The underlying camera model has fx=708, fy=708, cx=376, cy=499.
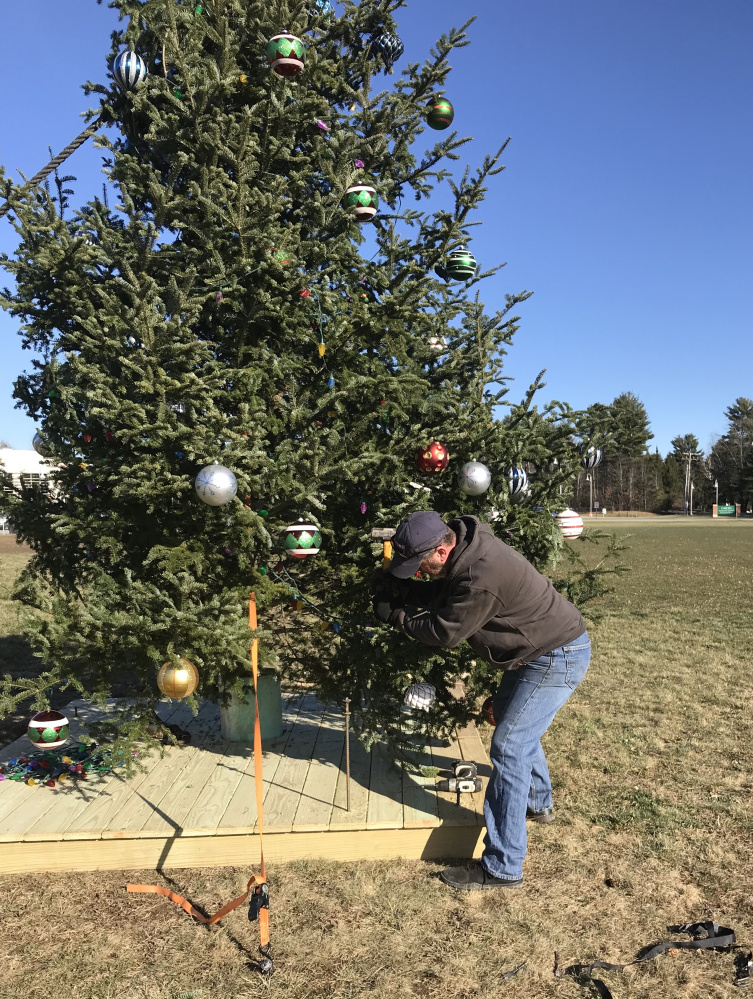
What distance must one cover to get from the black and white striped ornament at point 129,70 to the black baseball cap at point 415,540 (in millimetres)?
3257

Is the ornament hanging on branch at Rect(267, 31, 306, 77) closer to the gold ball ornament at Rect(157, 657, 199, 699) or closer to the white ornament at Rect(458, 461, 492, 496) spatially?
the white ornament at Rect(458, 461, 492, 496)

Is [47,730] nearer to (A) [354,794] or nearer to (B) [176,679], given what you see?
(B) [176,679]

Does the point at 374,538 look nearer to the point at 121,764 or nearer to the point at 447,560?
the point at 447,560

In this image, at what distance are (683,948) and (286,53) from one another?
5.42m

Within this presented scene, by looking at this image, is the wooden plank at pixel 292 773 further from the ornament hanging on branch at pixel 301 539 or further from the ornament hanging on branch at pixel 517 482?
the ornament hanging on branch at pixel 517 482

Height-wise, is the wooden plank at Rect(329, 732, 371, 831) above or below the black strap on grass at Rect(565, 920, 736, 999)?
above

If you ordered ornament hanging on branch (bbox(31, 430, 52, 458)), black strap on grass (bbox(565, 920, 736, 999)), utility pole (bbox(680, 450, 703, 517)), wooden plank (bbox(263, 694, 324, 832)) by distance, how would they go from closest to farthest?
1. black strap on grass (bbox(565, 920, 736, 999))
2. wooden plank (bbox(263, 694, 324, 832))
3. ornament hanging on branch (bbox(31, 430, 52, 458))
4. utility pole (bbox(680, 450, 703, 517))

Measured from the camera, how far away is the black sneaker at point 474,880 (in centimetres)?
390

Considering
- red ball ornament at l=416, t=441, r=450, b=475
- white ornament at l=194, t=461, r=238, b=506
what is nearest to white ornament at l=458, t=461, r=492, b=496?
red ball ornament at l=416, t=441, r=450, b=475

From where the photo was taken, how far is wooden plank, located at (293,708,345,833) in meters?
4.25

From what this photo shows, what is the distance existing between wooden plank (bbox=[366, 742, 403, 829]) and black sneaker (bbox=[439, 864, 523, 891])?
0.40 metres

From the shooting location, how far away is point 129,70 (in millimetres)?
4367

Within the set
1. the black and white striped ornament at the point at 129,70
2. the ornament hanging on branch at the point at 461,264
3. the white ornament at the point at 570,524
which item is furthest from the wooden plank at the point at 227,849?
the black and white striped ornament at the point at 129,70

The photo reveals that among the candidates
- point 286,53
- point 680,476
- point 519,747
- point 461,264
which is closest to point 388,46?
point 286,53
